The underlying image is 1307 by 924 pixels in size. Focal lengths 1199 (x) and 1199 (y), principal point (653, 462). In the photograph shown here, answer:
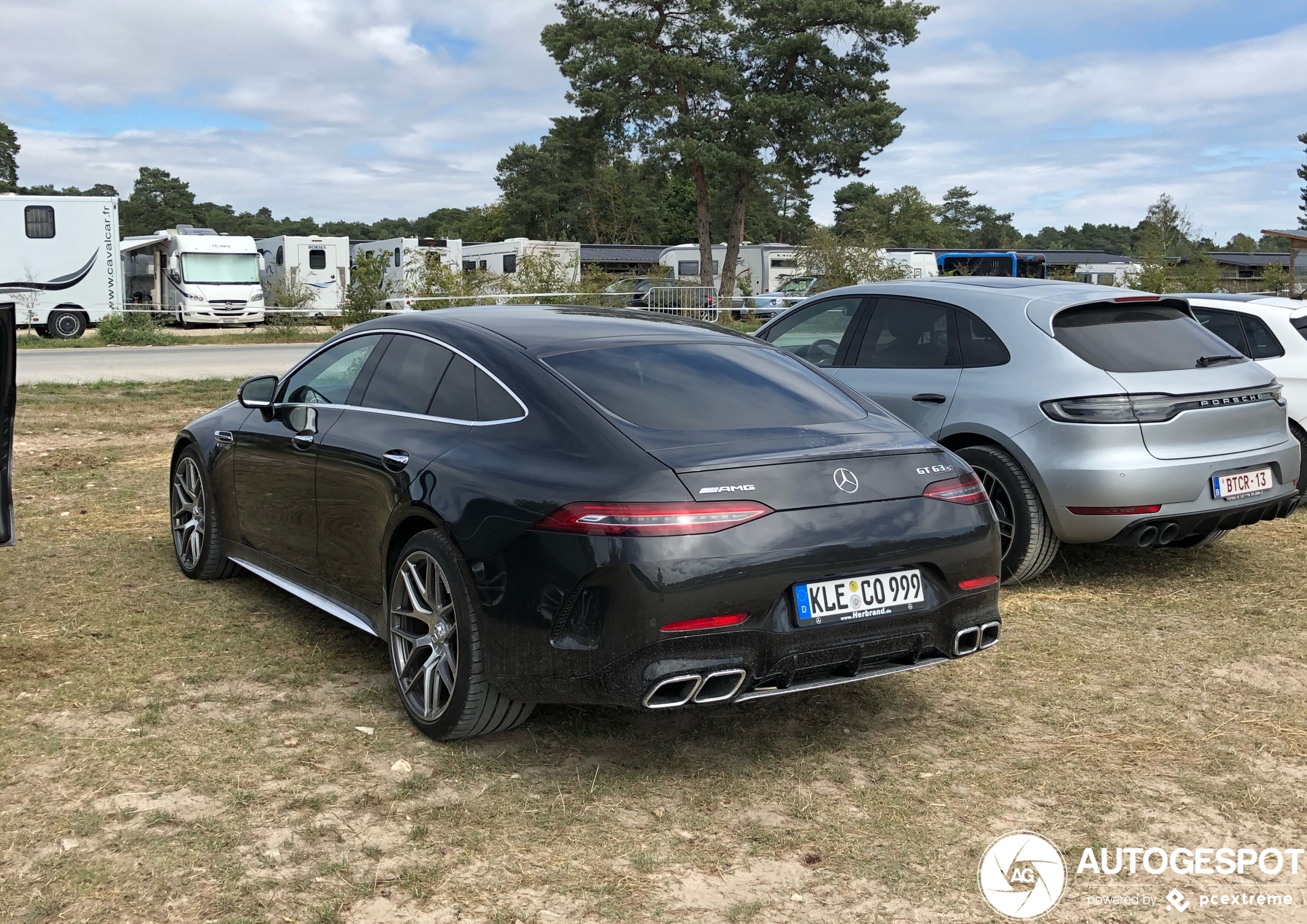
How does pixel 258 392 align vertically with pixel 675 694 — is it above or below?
above

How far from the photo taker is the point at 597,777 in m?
3.85

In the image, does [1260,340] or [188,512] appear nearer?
[188,512]

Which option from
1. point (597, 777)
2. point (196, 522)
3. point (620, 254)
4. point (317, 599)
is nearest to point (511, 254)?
point (620, 254)

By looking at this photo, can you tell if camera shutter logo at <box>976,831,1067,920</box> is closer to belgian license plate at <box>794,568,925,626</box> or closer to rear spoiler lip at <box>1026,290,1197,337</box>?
belgian license plate at <box>794,568,925,626</box>

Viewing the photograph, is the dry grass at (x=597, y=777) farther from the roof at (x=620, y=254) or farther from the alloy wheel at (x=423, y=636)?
the roof at (x=620, y=254)

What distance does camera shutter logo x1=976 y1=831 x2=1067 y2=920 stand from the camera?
3.05 metres

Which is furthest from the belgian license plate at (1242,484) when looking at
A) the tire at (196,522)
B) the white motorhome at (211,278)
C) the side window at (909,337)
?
the white motorhome at (211,278)

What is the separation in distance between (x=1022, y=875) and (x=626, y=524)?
4.70ft

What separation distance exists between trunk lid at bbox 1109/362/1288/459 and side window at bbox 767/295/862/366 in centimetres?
186

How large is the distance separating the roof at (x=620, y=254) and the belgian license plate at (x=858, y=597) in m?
63.7

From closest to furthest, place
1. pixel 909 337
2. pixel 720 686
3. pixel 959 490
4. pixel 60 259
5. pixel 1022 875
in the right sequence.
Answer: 1. pixel 1022 875
2. pixel 720 686
3. pixel 959 490
4. pixel 909 337
5. pixel 60 259

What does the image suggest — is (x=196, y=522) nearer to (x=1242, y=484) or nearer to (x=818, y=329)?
(x=818, y=329)

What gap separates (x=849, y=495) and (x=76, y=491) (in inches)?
275

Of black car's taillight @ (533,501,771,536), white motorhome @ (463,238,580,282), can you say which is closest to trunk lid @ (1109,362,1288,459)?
black car's taillight @ (533,501,771,536)
